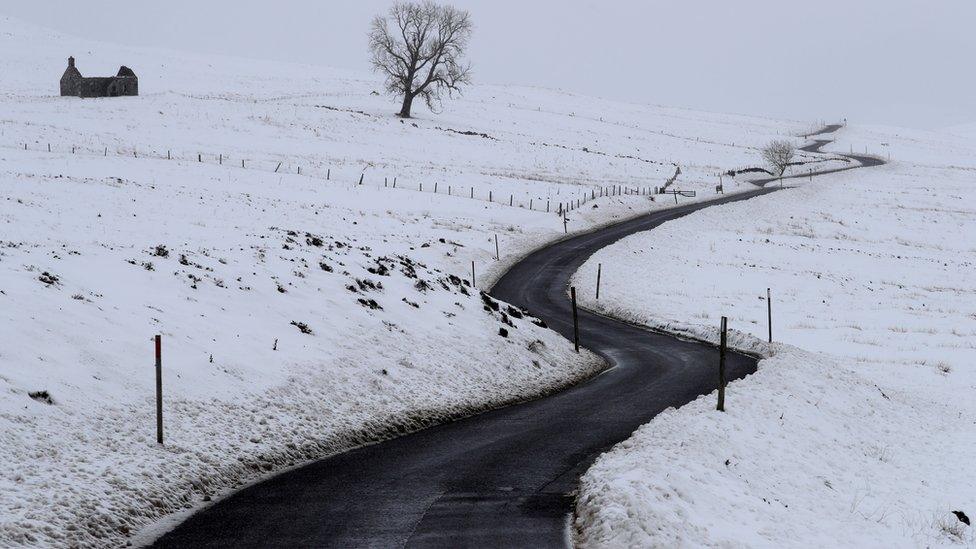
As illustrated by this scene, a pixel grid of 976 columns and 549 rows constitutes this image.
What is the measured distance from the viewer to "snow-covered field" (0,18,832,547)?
1172 cm

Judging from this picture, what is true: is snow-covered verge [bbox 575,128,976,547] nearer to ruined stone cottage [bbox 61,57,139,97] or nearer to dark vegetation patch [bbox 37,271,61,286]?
dark vegetation patch [bbox 37,271,61,286]

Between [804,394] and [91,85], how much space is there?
85.9m

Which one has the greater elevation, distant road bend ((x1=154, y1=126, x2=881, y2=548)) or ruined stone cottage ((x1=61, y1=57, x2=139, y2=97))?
ruined stone cottage ((x1=61, y1=57, x2=139, y2=97))

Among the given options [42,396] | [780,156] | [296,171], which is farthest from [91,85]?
[42,396]

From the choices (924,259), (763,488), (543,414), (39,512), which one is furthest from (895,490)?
(924,259)

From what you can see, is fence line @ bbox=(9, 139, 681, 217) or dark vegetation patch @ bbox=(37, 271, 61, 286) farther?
fence line @ bbox=(9, 139, 681, 217)

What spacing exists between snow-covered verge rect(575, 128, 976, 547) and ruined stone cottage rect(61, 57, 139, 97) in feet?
195

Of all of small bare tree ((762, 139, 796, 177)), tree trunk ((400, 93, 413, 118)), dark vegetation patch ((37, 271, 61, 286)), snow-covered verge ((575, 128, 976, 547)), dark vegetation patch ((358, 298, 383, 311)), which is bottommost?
snow-covered verge ((575, 128, 976, 547))

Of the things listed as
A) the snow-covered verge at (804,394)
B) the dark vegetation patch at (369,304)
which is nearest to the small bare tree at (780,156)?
the snow-covered verge at (804,394)

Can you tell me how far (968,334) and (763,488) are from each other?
25860 millimetres

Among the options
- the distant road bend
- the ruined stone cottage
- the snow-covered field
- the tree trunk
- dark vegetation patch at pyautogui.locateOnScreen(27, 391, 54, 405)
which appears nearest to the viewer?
the distant road bend

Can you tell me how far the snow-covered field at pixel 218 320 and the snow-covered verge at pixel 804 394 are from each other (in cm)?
513

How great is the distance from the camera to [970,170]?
114500 mm

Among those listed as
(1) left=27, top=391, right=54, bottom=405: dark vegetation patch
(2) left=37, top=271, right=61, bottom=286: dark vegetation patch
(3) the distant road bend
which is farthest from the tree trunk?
(1) left=27, top=391, right=54, bottom=405: dark vegetation patch
